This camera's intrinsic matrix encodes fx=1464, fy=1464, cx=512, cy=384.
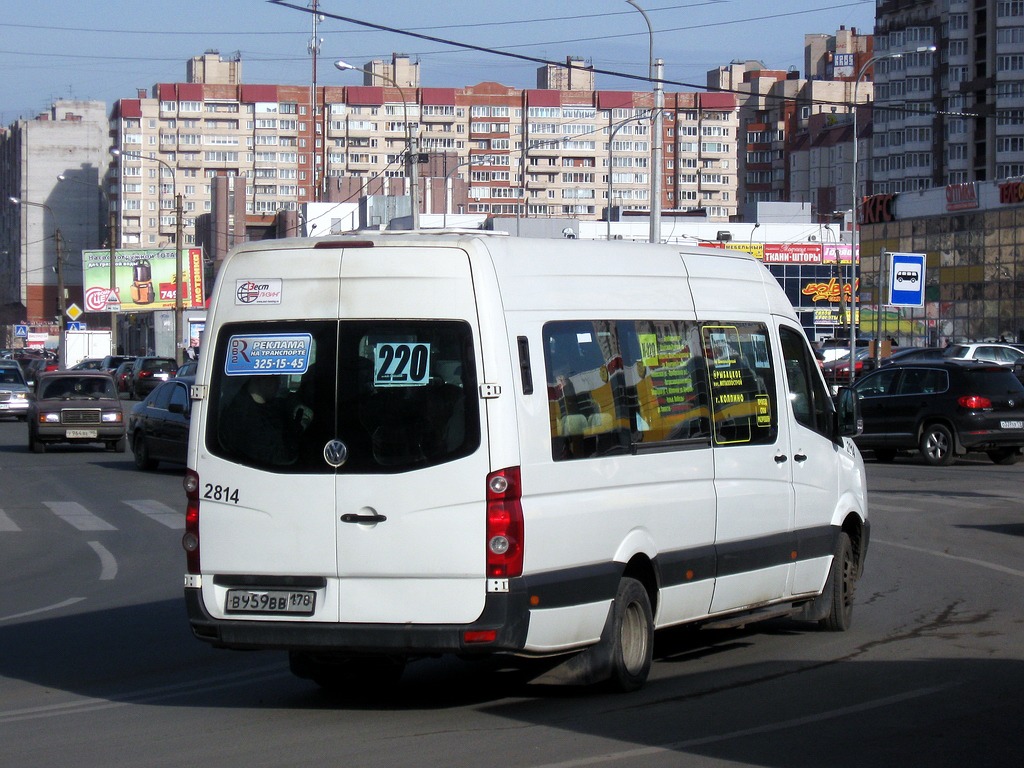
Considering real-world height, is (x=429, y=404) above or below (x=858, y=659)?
above

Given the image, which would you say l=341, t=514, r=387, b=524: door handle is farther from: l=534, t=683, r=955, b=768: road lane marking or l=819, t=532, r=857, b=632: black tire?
l=819, t=532, r=857, b=632: black tire

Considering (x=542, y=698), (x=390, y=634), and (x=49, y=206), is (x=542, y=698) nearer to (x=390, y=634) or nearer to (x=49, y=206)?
(x=390, y=634)

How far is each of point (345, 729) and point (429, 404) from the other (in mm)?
1608

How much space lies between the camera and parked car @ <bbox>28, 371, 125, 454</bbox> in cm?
3052

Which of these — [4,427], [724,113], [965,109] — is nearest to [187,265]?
[4,427]

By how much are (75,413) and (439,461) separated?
25.3 m

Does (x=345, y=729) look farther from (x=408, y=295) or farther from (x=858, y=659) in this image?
(x=858, y=659)

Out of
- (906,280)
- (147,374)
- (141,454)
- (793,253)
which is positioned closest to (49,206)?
(793,253)

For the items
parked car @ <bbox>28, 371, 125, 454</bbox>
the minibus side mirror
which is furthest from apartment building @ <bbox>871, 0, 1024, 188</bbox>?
the minibus side mirror

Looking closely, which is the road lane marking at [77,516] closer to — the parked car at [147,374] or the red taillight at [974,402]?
the red taillight at [974,402]

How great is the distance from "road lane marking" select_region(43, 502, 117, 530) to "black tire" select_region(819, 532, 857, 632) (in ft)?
33.7

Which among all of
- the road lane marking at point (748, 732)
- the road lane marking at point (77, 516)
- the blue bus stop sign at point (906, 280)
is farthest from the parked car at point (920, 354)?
the road lane marking at point (748, 732)

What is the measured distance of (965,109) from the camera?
128m

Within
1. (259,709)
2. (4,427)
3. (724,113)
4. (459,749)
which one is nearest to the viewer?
(459,749)
